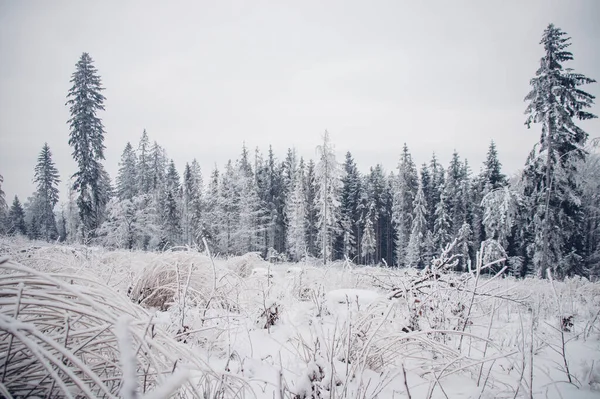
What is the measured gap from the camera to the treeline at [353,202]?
1688 cm

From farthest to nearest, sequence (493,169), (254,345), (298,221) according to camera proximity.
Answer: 1. (298,221)
2. (493,169)
3. (254,345)

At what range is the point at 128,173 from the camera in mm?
41688

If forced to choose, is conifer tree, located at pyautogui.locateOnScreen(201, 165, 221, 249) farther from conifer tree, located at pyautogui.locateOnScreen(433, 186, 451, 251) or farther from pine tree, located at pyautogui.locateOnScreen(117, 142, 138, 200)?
conifer tree, located at pyautogui.locateOnScreen(433, 186, 451, 251)

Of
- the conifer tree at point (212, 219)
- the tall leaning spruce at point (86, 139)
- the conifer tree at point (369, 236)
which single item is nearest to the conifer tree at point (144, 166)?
the conifer tree at point (212, 219)

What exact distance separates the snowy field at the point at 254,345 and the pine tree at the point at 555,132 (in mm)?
15917

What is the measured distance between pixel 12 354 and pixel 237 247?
3590 centimetres

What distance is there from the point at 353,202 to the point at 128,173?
3370cm

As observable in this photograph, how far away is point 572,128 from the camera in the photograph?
16.6 m

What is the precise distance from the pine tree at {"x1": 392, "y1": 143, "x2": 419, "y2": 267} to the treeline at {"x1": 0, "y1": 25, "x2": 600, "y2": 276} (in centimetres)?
16

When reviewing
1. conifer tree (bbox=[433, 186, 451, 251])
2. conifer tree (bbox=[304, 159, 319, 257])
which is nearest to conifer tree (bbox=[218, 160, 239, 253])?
conifer tree (bbox=[304, 159, 319, 257])

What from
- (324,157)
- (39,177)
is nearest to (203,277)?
(324,157)

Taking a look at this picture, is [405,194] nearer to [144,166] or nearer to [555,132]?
[555,132]

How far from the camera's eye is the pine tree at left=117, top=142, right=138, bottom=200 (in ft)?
136

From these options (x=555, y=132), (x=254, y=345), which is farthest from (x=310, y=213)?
(x=254, y=345)
